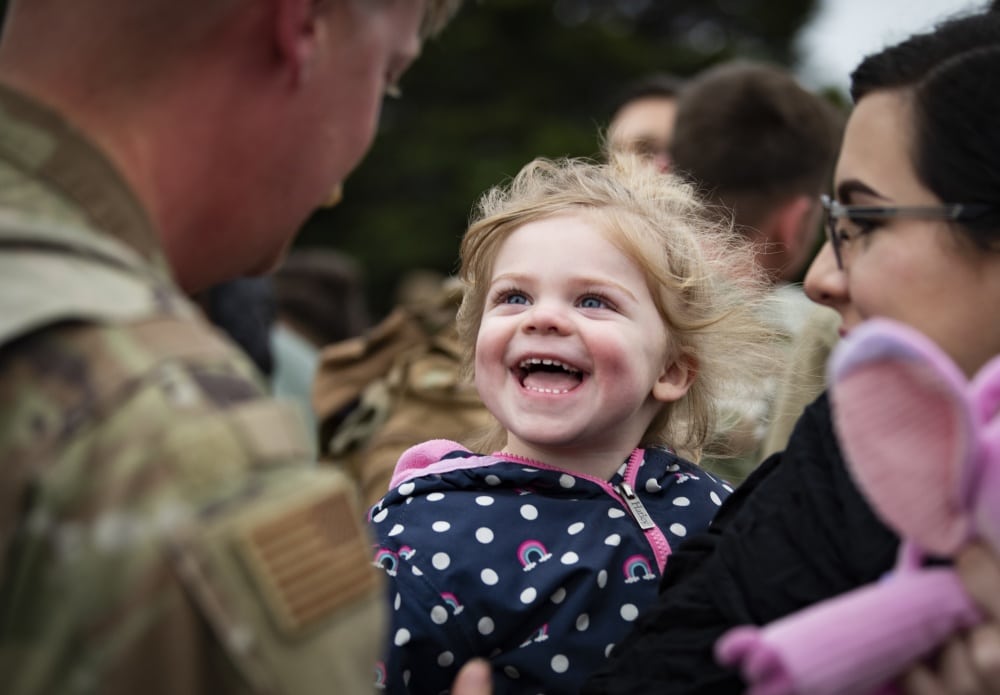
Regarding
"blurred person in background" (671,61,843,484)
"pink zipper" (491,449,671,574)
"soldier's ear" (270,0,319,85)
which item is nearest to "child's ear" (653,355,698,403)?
"pink zipper" (491,449,671,574)

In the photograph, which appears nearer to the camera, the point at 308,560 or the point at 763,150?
the point at 308,560

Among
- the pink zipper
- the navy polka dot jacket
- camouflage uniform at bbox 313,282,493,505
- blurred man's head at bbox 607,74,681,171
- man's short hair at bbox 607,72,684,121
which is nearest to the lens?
the navy polka dot jacket

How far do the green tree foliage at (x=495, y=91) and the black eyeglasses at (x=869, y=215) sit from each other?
2333 cm

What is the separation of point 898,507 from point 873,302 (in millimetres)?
522

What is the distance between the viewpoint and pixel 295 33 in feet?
5.56

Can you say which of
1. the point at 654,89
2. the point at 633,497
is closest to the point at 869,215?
the point at 633,497

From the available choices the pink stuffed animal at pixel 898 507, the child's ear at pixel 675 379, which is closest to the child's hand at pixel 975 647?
the pink stuffed animal at pixel 898 507

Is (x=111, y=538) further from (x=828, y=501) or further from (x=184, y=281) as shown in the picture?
(x=828, y=501)

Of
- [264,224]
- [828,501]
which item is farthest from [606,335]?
[264,224]

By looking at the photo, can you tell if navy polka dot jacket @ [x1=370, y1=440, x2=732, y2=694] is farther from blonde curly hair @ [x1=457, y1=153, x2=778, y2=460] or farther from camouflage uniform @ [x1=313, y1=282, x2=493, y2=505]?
camouflage uniform @ [x1=313, y1=282, x2=493, y2=505]

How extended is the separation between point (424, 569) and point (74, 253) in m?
1.28

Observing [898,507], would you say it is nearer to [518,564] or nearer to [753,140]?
[518,564]

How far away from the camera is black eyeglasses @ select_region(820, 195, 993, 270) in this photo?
2.00m

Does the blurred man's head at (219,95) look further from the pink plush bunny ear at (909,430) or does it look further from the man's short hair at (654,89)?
the man's short hair at (654,89)
